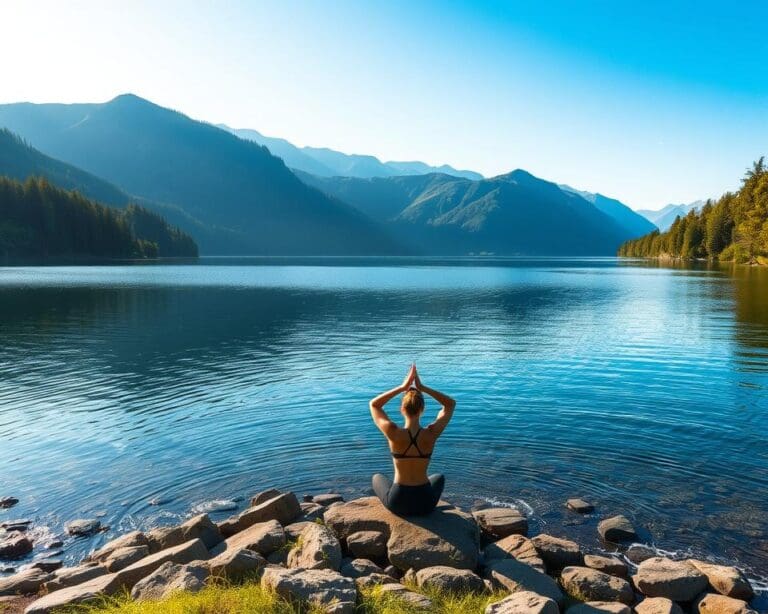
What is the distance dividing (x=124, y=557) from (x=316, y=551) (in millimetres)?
→ 4416

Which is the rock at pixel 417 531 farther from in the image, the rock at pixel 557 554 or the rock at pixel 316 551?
the rock at pixel 557 554

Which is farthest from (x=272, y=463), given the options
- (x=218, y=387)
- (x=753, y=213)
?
(x=753, y=213)

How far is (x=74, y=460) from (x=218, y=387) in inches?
437

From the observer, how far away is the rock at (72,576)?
11.5m

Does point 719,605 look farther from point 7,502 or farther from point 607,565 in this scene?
point 7,502

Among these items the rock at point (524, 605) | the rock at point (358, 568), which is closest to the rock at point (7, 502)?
the rock at point (358, 568)

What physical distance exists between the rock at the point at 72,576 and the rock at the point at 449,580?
22.5ft

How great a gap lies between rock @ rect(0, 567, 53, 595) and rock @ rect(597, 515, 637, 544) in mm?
13207

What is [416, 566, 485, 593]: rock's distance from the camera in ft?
35.0

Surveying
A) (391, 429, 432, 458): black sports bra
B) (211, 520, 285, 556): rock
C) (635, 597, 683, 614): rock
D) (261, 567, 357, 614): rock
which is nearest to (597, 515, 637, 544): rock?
(635, 597, 683, 614): rock

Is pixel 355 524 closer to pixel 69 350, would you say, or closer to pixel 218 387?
pixel 218 387

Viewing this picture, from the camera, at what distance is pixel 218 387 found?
31.4m

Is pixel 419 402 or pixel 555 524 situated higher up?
pixel 419 402

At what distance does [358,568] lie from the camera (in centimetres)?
1162
